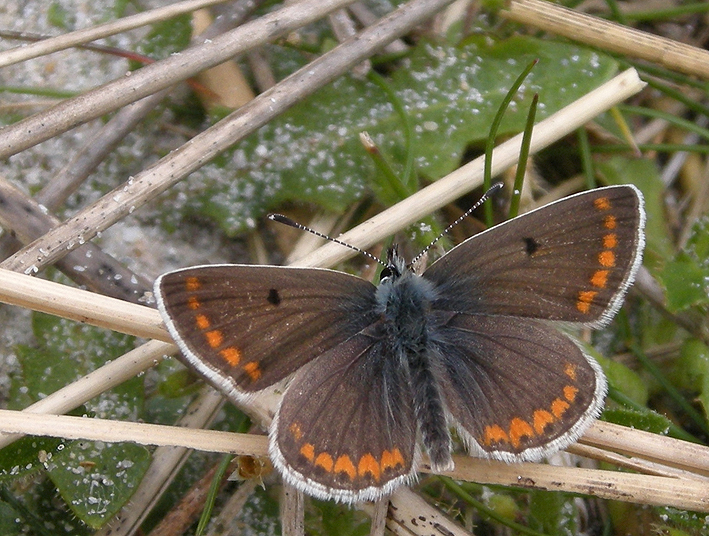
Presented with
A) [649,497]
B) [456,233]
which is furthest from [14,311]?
[649,497]

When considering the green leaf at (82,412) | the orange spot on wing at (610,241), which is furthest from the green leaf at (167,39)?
the orange spot on wing at (610,241)

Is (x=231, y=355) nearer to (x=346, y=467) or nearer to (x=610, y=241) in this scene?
(x=346, y=467)

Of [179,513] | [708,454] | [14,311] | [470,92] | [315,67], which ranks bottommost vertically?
[179,513]

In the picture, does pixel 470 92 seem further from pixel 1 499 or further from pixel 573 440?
pixel 1 499

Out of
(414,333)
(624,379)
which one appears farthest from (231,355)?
(624,379)

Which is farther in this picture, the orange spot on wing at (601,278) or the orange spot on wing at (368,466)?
the orange spot on wing at (601,278)

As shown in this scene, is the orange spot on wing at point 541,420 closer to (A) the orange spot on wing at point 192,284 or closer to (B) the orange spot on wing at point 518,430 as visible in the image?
(B) the orange spot on wing at point 518,430
